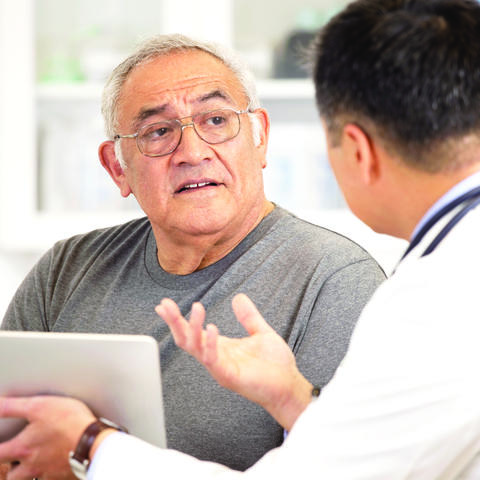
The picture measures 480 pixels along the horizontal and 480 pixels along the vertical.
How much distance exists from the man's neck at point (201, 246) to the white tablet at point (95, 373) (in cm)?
51

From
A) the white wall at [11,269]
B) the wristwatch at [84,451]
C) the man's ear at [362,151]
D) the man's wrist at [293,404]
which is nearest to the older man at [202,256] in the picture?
the man's wrist at [293,404]

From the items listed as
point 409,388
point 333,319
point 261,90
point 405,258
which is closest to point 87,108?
point 261,90

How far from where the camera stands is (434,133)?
0.99 metres

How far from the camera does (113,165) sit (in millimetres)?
1912

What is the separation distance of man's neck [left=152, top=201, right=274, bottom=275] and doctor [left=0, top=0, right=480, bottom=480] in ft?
2.07

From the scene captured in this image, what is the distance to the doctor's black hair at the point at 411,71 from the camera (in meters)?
0.96

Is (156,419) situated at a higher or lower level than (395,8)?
lower

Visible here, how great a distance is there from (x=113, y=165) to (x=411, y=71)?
1.07m

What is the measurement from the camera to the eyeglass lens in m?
1.71

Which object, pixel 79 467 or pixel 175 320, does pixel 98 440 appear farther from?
pixel 175 320

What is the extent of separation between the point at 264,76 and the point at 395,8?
202cm

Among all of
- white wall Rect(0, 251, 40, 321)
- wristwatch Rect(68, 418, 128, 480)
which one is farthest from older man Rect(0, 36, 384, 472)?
white wall Rect(0, 251, 40, 321)

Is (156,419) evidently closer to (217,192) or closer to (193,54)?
(217,192)

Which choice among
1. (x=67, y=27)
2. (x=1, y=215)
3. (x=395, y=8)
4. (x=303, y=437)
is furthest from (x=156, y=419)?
(x=67, y=27)
